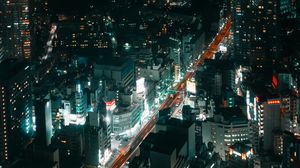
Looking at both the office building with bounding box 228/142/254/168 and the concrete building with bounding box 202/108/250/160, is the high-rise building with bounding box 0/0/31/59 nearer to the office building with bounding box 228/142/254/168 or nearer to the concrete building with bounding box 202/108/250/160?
the concrete building with bounding box 202/108/250/160

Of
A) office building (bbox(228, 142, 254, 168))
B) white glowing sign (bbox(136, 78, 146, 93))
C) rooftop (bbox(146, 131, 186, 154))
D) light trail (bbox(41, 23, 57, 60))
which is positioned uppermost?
light trail (bbox(41, 23, 57, 60))

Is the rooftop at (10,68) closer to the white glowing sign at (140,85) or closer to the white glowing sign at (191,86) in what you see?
the white glowing sign at (140,85)

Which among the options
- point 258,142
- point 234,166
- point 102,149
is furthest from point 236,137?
point 102,149

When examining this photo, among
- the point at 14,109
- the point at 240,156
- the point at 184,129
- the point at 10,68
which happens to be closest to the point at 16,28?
the point at 10,68

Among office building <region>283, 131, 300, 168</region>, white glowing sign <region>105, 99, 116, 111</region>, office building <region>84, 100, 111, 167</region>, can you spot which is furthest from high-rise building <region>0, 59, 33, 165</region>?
office building <region>283, 131, 300, 168</region>

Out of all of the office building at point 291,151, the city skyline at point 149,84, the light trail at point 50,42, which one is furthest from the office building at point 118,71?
the office building at point 291,151
